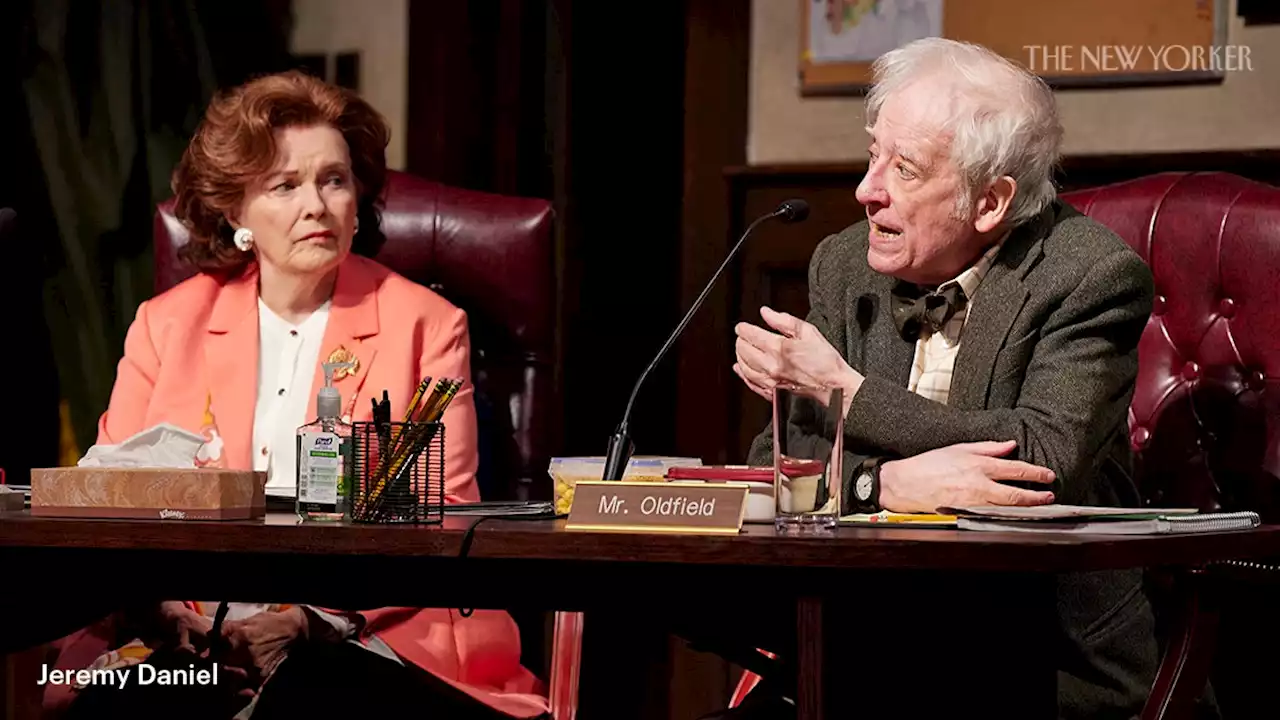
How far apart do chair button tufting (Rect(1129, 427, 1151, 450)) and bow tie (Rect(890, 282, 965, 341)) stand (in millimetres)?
549

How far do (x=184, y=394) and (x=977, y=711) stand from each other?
5.56 feet

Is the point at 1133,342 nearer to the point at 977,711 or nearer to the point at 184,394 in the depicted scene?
the point at 977,711

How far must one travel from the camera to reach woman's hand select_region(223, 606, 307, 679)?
2252mm

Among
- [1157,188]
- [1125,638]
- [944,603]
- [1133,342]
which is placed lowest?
[1125,638]

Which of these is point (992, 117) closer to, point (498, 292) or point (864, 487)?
point (864, 487)

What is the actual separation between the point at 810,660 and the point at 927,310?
91 centimetres

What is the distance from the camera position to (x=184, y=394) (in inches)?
111

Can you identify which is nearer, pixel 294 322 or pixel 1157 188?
pixel 1157 188

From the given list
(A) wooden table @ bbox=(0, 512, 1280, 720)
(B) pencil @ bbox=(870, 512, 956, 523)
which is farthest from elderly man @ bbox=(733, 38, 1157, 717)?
(A) wooden table @ bbox=(0, 512, 1280, 720)

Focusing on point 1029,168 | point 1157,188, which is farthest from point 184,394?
point 1157,188

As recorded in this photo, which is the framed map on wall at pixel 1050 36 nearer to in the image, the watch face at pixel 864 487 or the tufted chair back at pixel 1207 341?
the tufted chair back at pixel 1207 341

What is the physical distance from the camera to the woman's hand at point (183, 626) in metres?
2.35

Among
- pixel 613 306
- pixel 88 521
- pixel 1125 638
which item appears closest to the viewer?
pixel 88 521

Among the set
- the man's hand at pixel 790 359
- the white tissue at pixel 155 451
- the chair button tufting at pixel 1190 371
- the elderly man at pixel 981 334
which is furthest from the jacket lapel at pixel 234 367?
the chair button tufting at pixel 1190 371
